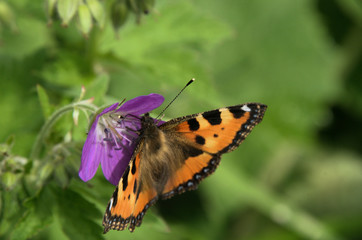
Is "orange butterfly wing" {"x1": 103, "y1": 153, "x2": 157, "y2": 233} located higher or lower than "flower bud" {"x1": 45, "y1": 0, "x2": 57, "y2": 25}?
lower

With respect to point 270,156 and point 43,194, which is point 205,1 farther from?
point 43,194

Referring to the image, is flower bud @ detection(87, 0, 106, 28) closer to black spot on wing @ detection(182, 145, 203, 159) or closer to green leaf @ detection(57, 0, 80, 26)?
green leaf @ detection(57, 0, 80, 26)

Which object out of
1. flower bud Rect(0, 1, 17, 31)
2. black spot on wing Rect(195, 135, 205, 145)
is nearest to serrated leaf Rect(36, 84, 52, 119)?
black spot on wing Rect(195, 135, 205, 145)

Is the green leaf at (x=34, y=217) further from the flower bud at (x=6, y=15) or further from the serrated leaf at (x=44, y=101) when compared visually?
the flower bud at (x=6, y=15)

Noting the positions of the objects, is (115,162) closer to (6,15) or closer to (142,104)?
(142,104)

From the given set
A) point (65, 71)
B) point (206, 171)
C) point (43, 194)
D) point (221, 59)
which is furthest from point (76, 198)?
point (221, 59)

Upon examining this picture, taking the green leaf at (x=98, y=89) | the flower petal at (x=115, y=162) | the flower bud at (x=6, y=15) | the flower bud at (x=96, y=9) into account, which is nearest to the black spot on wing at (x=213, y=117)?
the flower petal at (x=115, y=162)
